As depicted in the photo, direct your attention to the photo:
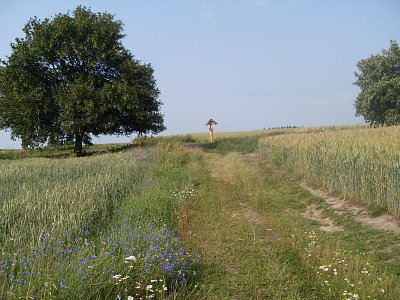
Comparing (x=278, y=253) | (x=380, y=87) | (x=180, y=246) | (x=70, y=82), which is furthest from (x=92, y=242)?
(x=380, y=87)

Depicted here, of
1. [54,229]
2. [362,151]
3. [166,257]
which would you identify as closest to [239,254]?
[166,257]

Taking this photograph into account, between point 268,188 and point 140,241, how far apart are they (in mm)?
8800

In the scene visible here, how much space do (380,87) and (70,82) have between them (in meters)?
31.6

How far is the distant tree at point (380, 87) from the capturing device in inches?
1457

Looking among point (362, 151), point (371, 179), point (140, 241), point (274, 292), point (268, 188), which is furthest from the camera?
point (268, 188)

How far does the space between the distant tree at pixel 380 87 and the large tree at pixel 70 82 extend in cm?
2577

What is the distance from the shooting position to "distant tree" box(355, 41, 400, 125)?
3700 cm

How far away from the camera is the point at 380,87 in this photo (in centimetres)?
3725

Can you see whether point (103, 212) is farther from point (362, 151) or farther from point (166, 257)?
point (362, 151)

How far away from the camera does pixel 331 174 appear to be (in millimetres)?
11695

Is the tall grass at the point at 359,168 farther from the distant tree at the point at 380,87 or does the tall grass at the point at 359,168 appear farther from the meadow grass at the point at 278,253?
the distant tree at the point at 380,87

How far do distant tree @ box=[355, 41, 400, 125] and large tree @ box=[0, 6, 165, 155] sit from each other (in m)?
25.8

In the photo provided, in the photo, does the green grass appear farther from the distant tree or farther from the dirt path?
the distant tree

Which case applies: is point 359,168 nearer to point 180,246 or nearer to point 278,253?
point 278,253
